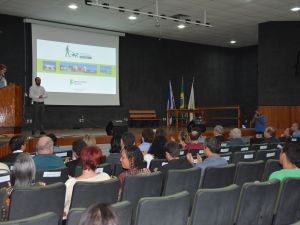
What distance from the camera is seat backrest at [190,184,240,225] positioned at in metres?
2.30

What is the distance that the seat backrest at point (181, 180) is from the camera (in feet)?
10.7

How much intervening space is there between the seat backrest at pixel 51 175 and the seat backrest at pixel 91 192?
682mm

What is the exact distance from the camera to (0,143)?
21.4 feet

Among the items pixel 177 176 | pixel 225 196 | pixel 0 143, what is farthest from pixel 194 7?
pixel 225 196

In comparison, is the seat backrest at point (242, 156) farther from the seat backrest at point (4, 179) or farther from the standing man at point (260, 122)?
the standing man at point (260, 122)

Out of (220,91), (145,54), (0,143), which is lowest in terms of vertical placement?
(0,143)

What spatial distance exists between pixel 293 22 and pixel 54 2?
760 centimetres

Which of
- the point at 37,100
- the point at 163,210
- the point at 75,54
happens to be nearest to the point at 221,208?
the point at 163,210

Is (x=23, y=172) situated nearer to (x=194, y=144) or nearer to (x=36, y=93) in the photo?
(x=194, y=144)

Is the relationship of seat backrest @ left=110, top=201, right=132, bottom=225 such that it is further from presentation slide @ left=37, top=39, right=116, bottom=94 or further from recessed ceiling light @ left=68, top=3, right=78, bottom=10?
presentation slide @ left=37, top=39, right=116, bottom=94

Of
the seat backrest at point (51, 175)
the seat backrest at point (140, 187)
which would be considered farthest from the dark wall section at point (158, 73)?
the seat backrest at point (140, 187)

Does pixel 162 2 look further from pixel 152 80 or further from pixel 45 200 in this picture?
pixel 45 200

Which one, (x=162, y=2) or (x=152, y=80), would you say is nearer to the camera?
(x=162, y=2)

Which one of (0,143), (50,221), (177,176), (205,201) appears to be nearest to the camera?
(50,221)
